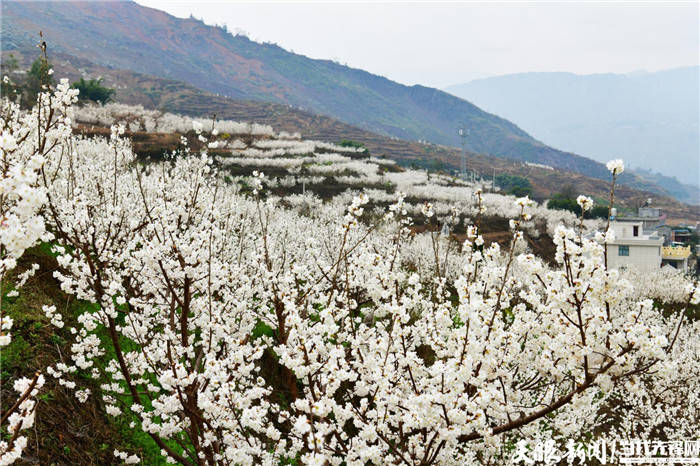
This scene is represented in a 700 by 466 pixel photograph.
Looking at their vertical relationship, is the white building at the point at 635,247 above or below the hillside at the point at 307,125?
below

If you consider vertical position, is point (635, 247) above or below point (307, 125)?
below

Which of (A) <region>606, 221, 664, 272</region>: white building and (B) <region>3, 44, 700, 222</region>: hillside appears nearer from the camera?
(A) <region>606, 221, 664, 272</region>: white building

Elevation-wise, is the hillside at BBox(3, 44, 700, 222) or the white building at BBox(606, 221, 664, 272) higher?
the hillside at BBox(3, 44, 700, 222)

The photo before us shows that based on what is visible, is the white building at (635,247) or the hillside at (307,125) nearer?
the white building at (635,247)

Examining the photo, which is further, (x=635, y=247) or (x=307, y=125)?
(x=307, y=125)

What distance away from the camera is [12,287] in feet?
27.9

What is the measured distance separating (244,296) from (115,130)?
4634 mm

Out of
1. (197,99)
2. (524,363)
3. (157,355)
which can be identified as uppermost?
(197,99)

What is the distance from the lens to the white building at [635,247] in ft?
130

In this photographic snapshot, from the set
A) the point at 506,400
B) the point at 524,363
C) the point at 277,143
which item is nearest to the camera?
the point at 506,400

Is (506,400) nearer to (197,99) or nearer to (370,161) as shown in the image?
(370,161)

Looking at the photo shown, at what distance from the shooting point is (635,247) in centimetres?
4034

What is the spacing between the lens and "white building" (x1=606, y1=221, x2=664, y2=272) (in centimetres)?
3969

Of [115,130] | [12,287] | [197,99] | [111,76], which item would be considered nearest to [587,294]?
[115,130]
